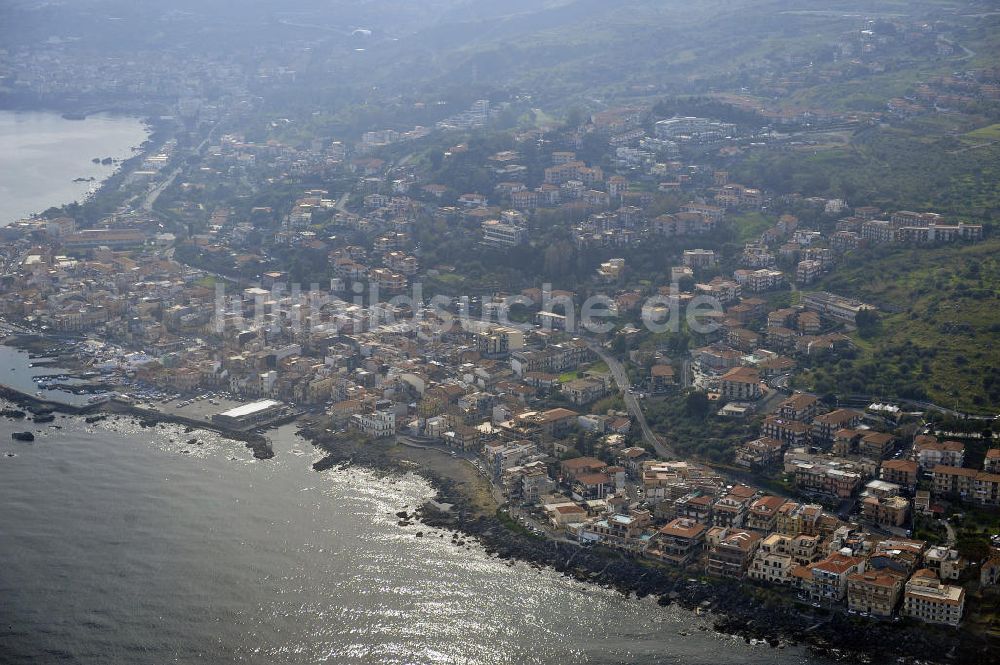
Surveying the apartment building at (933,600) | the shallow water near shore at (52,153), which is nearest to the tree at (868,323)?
the apartment building at (933,600)

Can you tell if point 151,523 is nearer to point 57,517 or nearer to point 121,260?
point 57,517

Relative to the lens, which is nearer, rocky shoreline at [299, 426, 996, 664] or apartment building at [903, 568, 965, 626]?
rocky shoreline at [299, 426, 996, 664]

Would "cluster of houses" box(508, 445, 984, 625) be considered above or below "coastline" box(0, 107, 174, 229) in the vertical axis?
below

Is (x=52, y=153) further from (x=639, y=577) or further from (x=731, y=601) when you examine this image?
(x=731, y=601)

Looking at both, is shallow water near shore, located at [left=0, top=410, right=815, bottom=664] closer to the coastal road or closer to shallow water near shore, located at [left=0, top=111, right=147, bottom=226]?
the coastal road

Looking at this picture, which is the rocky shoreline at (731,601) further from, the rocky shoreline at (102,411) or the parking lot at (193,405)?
the parking lot at (193,405)

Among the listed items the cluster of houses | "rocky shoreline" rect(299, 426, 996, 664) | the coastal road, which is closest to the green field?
the coastal road
